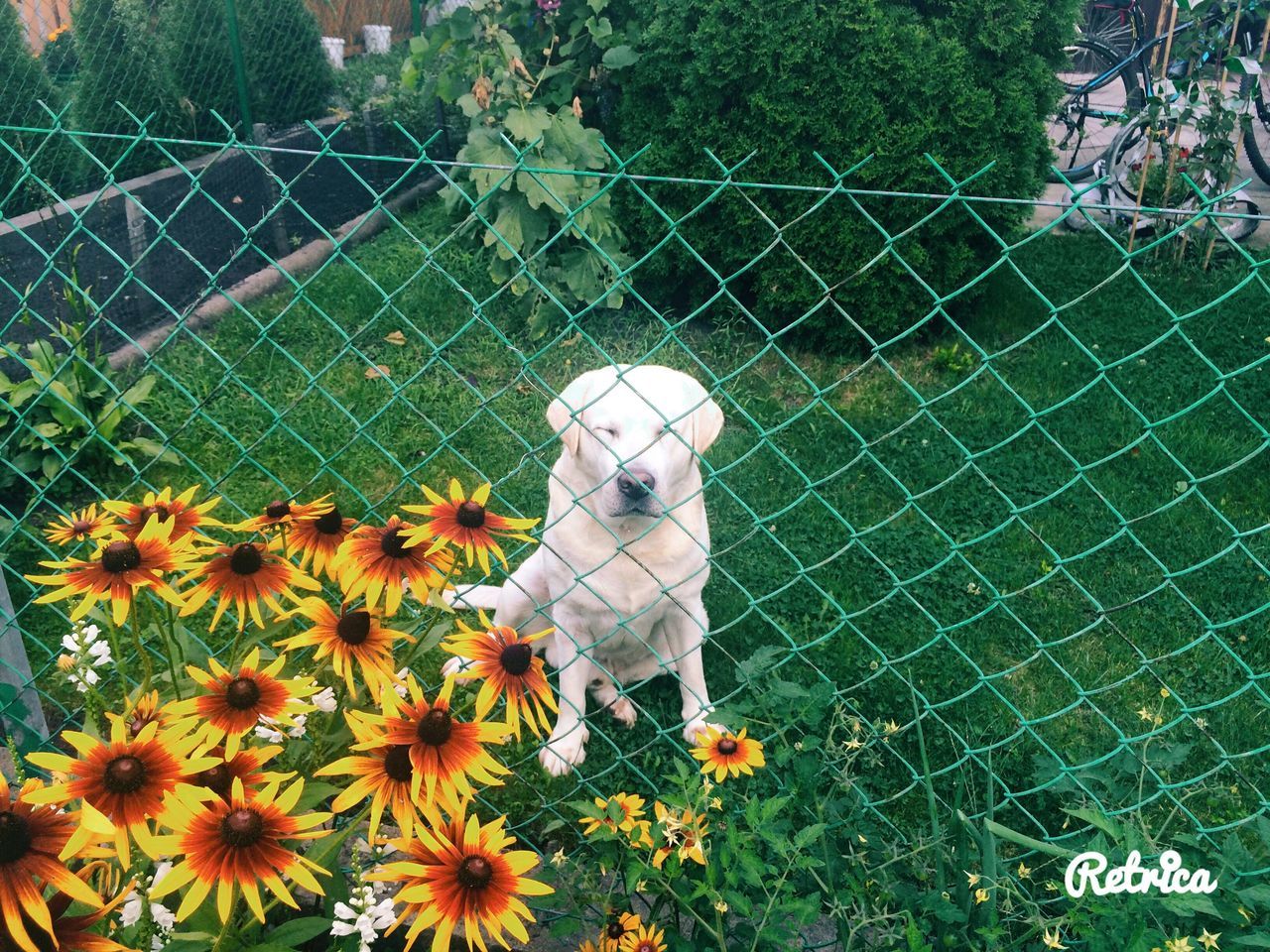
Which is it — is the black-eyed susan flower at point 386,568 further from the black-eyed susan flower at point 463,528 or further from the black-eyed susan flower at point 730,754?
the black-eyed susan flower at point 730,754

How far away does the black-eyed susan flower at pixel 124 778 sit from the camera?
1.17m

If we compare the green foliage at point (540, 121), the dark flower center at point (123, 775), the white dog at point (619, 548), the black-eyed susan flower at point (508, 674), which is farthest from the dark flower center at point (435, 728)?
the green foliage at point (540, 121)

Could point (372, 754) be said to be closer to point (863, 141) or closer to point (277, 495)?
point (277, 495)

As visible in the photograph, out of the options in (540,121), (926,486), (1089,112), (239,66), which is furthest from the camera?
(1089,112)

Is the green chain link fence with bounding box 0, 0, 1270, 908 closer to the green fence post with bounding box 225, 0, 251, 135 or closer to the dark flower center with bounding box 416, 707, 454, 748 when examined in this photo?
the green fence post with bounding box 225, 0, 251, 135

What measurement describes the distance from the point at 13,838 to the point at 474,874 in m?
0.52

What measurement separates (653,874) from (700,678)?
119 centimetres

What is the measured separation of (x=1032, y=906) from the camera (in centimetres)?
157

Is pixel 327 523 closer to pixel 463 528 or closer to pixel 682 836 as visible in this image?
pixel 463 528

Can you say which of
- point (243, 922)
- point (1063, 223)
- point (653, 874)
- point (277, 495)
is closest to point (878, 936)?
point (653, 874)

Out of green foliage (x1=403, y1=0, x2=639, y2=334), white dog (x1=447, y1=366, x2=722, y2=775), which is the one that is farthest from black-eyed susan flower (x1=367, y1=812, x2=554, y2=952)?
green foliage (x1=403, y1=0, x2=639, y2=334)

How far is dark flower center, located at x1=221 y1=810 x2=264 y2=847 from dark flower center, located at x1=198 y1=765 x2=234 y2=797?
4.0 inches

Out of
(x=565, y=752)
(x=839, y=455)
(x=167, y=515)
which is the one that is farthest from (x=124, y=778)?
(x=839, y=455)

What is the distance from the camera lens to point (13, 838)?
115cm
